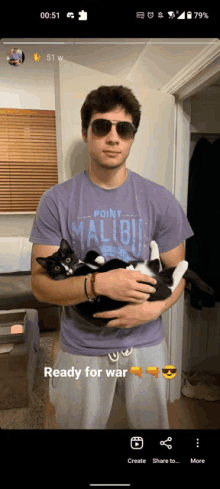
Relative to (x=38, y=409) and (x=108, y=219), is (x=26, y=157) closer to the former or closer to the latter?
(x=108, y=219)

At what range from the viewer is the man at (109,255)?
441mm

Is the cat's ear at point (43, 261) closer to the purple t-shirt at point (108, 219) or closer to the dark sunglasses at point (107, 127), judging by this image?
the purple t-shirt at point (108, 219)

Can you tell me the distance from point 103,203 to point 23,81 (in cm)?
30

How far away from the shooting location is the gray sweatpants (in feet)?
1.63

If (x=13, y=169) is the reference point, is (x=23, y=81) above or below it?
above

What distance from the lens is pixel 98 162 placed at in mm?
458

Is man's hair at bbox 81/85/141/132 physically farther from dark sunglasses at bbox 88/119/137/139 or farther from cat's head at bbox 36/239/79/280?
cat's head at bbox 36/239/79/280

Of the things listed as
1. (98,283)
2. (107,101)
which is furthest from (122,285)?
(107,101)

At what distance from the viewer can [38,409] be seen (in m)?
0.49

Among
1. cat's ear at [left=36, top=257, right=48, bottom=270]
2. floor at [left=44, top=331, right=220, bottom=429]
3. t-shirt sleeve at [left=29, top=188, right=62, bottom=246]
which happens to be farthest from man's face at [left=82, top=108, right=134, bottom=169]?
floor at [left=44, top=331, right=220, bottom=429]

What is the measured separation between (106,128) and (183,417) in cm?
72
